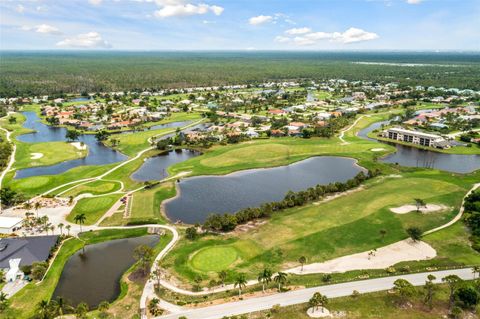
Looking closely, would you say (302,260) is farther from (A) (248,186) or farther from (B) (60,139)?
(B) (60,139)

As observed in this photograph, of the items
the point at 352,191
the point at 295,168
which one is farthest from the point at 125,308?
the point at 295,168

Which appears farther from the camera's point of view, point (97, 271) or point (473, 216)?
point (473, 216)

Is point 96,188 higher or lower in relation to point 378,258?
higher

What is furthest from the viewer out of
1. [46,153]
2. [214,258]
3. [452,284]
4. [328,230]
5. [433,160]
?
[46,153]

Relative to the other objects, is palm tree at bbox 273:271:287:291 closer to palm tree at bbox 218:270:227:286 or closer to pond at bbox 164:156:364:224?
palm tree at bbox 218:270:227:286

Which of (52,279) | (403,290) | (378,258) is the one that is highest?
(403,290)

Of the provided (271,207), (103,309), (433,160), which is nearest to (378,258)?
(271,207)

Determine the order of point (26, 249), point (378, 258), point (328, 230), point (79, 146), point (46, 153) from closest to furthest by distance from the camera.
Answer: point (378, 258) → point (26, 249) → point (328, 230) → point (46, 153) → point (79, 146)
